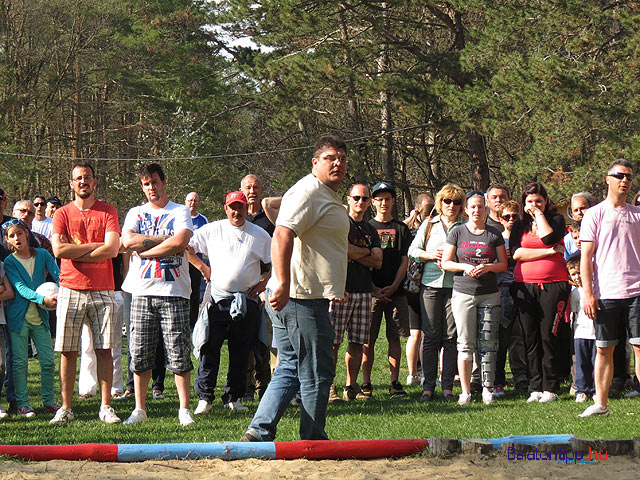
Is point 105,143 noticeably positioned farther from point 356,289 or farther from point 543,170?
point 356,289

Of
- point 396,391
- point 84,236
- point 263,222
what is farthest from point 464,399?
point 84,236

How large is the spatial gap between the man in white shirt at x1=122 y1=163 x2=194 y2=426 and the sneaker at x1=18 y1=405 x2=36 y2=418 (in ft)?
4.12

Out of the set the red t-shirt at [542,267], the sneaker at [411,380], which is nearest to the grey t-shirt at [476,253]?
the red t-shirt at [542,267]

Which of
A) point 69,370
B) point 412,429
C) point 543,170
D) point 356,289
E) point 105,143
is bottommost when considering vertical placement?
point 412,429

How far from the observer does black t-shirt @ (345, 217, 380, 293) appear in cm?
949

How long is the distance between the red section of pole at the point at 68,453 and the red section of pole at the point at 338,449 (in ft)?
3.68

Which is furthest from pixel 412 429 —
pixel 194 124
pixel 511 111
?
pixel 194 124

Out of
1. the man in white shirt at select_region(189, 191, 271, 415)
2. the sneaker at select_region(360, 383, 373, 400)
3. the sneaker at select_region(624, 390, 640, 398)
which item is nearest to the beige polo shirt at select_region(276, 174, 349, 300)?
the man in white shirt at select_region(189, 191, 271, 415)

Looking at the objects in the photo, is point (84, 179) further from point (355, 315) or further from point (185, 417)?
point (355, 315)

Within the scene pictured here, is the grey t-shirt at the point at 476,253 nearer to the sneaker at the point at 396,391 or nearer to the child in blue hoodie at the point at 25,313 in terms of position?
the sneaker at the point at 396,391

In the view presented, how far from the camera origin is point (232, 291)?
901 cm

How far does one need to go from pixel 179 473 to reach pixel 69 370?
2945 mm

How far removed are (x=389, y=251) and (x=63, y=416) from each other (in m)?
4.07

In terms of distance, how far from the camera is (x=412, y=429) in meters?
7.48
